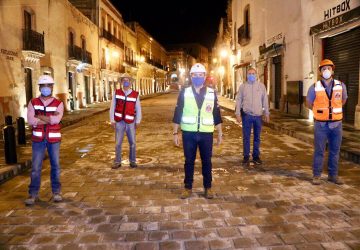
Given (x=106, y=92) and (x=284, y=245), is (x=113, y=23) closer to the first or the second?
(x=106, y=92)

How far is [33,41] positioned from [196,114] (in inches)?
606

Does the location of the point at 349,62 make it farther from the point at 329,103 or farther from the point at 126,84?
the point at 126,84

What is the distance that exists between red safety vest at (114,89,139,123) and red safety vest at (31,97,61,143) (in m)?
2.03

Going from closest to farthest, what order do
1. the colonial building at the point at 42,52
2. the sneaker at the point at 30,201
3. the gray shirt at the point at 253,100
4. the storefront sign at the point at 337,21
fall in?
the sneaker at the point at 30,201 < the gray shirt at the point at 253,100 < the storefront sign at the point at 337,21 < the colonial building at the point at 42,52

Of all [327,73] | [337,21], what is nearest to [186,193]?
[327,73]

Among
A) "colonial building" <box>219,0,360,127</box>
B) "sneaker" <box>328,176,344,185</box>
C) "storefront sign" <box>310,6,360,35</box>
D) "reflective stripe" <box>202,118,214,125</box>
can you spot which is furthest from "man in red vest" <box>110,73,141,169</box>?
"storefront sign" <box>310,6,360,35</box>

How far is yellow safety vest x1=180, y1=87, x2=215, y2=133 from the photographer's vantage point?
529 cm

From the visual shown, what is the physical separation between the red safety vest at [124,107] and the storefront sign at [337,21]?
760cm

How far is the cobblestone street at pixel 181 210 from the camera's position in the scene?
3939mm

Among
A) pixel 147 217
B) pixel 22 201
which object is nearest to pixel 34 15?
pixel 22 201

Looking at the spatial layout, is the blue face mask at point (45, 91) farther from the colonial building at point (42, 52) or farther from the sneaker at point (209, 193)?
the colonial building at point (42, 52)

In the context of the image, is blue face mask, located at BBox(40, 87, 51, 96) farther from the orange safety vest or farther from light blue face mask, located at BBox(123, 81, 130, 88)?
the orange safety vest

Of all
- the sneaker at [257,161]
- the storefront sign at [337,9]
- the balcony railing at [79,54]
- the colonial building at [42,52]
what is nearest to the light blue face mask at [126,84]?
the sneaker at [257,161]

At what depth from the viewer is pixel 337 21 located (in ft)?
39.8
